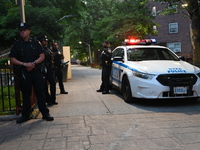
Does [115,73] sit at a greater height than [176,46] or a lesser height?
lesser

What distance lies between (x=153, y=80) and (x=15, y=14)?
9.87 meters

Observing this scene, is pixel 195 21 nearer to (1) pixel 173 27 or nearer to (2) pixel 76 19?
(2) pixel 76 19

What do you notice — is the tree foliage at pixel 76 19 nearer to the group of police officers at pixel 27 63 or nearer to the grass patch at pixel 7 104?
the grass patch at pixel 7 104

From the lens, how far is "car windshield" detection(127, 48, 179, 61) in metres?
7.08

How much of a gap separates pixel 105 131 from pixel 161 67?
2664mm

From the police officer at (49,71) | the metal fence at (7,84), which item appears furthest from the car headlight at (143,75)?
the metal fence at (7,84)

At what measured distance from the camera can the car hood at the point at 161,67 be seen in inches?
228

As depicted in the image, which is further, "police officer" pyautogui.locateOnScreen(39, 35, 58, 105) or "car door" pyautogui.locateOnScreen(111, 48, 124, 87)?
"car door" pyautogui.locateOnScreen(111, 48, 124, 87)

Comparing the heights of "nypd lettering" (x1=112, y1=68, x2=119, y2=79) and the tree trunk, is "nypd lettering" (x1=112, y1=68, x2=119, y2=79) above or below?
below

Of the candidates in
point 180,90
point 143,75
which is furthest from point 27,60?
point 180,90

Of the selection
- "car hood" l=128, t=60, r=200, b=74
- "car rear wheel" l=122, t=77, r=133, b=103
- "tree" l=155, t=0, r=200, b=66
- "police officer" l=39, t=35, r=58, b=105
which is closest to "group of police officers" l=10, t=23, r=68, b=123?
"police officer" l=39, t=35, r=58, b=105

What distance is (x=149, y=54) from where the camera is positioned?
7.20 metres

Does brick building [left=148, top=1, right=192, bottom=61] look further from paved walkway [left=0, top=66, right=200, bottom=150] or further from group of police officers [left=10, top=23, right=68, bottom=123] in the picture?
group of police officers [left=10, top=23, right=68, bottom=123]

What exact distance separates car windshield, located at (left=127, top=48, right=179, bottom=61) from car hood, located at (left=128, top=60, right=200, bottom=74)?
56 cm
